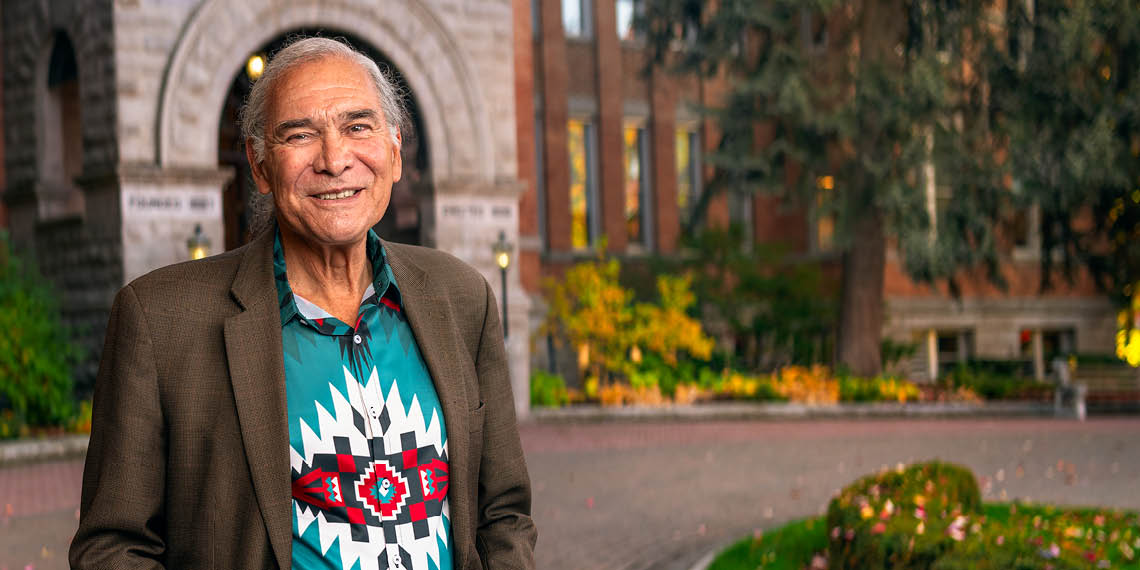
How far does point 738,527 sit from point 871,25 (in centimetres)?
1371

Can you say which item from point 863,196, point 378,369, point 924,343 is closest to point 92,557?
point 378,369

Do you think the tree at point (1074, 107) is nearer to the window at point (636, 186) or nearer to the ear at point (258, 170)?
the window at point (636, 186)

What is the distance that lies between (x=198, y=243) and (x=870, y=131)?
11177mm

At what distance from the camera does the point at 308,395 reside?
2.27 meters

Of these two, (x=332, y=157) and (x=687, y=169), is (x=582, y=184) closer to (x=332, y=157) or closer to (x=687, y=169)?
(x=687, y=169)

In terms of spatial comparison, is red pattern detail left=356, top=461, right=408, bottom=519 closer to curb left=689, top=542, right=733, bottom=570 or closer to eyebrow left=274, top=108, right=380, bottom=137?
eyebrow left=274, top=108, right=380, bottom=137

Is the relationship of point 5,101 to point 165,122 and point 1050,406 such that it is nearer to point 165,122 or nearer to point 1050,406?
point 165,122

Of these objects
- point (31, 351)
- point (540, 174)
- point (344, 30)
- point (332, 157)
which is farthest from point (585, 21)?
point (332, 157)

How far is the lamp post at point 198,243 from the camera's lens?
49.3 feet

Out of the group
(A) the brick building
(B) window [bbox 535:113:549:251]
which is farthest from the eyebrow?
(B) window [bbox 535:113:549:251]

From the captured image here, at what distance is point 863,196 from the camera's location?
20.2 metres

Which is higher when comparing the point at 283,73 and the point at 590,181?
the point at 590,181

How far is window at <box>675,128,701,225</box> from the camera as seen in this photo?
27.7 metres

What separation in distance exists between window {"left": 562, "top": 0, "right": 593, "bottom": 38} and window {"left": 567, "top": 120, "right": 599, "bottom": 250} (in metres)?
Answer: 1.98
